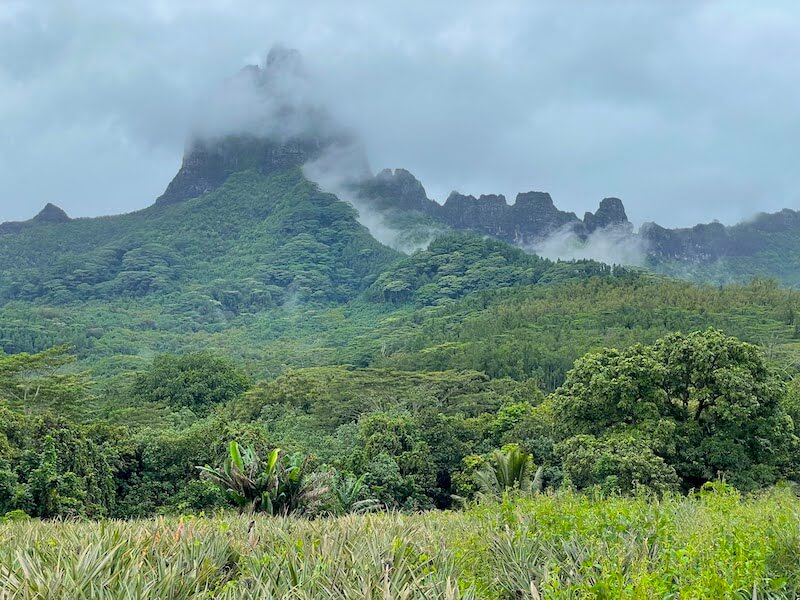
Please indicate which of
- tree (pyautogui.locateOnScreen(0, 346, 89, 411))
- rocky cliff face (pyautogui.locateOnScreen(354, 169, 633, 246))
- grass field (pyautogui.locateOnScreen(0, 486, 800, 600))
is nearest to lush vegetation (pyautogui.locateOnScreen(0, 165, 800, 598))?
grass field (pyautogui.locateOnScreen(0, 486, 800, 600))

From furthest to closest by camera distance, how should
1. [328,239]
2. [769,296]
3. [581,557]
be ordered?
[328,239], [769,296], [581,557]

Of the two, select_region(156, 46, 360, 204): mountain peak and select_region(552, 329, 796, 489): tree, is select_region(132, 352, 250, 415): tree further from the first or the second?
select_region(156, 46, 360, 204): mountain peak

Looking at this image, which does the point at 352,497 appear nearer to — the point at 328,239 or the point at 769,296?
the point at 769,296

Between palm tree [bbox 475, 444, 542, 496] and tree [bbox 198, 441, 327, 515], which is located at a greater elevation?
tree [bbox 198, 441, 327, 515]

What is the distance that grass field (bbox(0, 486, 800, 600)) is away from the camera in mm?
3387

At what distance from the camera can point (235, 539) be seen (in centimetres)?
500

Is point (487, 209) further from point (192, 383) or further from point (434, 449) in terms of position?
point (434, 449)

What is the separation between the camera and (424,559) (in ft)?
12.8

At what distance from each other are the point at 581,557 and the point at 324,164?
150m

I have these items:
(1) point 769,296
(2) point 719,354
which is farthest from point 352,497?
(1) point 769,296

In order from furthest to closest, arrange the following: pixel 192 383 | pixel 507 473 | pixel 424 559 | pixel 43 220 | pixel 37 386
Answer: pixel 43 220, pixel 192 383, pixel 37 386, pixel 507 473, pixel 424 559

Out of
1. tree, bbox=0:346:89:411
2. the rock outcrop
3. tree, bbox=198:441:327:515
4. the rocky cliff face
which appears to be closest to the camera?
tree, bbox=198:441:327:515

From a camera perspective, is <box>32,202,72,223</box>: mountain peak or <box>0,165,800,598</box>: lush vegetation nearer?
<box>0,165,800,598</box>: lush vegetation

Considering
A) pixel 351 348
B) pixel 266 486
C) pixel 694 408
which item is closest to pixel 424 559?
pixel 266 486
